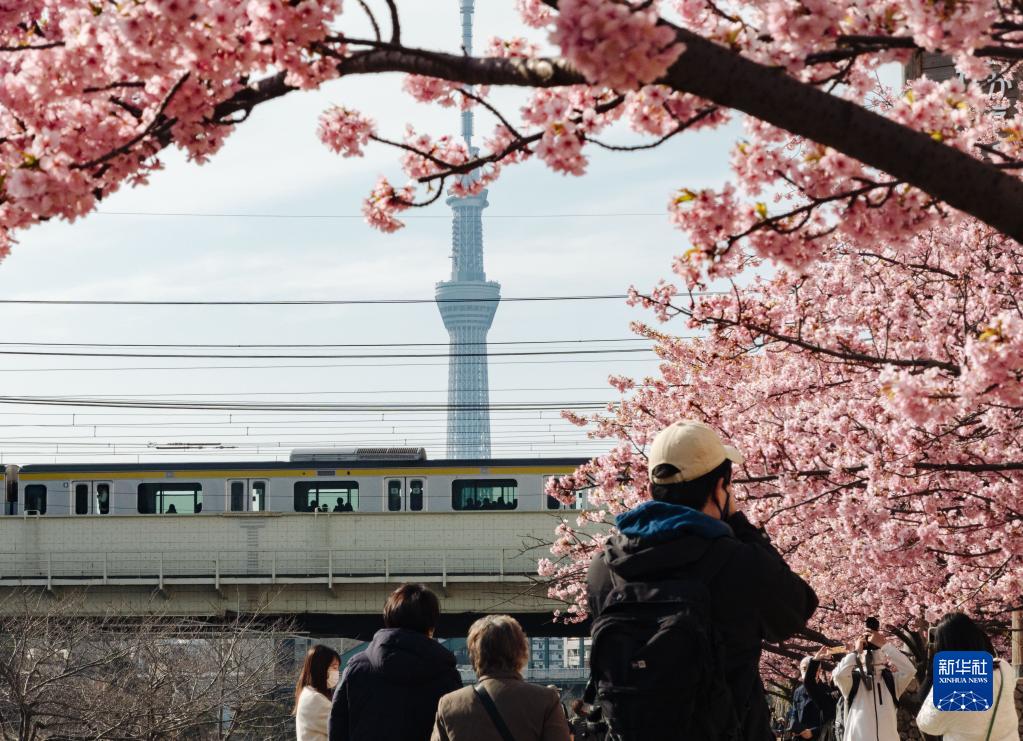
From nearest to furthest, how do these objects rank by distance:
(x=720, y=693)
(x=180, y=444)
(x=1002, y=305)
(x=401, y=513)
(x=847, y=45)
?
(x=720, y=693) < (x=847, y=45) < (x=1002, y=305) < (x=401, y=513) < (x=180, y=444)

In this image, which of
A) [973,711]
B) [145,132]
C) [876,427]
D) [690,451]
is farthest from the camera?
[876,427]

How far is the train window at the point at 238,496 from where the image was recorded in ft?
103

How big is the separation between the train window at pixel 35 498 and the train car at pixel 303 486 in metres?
0.02

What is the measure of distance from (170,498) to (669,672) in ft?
96.6

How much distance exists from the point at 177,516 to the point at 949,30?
27.5 m

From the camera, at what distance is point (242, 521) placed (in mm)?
30016

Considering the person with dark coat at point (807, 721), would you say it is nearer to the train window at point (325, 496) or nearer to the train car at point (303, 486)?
the train car at point (303, 486)

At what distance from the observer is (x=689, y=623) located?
11.2 ft

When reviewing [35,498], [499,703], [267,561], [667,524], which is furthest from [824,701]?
[35,498]

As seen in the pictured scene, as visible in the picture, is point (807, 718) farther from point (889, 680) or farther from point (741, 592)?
point (741, 592)

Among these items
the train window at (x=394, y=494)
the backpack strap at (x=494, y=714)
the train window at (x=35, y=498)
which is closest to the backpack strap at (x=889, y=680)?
the backpack strap at (x=494, y=714)

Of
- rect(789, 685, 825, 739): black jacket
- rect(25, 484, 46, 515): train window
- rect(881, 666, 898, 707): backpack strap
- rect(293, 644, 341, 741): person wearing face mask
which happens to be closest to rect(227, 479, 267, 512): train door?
rect(25, 484, 46, 515): train window

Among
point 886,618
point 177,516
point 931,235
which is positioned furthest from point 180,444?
point 931,235

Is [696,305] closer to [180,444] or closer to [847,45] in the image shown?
[847,45]
